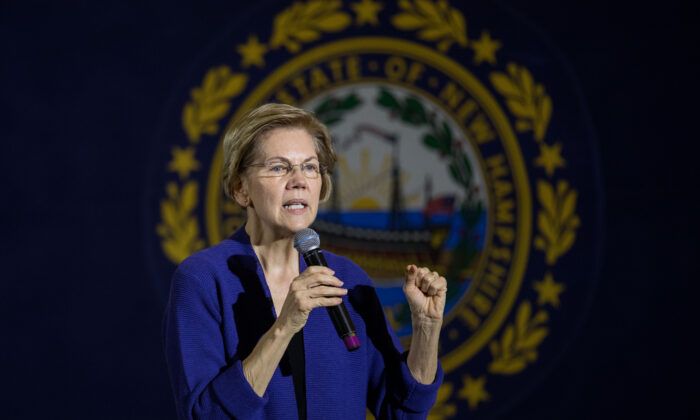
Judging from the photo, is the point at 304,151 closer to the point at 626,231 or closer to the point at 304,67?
the point at 304,67

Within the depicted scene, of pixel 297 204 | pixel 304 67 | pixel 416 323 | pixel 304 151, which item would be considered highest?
pixel 304 67

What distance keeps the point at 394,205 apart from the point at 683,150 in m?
1.45

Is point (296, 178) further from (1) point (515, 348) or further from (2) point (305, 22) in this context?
(1) point (515, 348)

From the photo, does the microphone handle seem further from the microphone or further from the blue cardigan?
the blue cardigan

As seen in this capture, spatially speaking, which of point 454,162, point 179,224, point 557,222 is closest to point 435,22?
point 454,162

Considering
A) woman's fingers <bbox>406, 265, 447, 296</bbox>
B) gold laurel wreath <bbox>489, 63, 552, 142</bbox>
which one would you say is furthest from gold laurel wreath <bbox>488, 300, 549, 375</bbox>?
woman's fingers <bbox>406, 265, 447, 296</bbox>

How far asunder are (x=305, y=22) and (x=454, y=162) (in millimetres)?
979

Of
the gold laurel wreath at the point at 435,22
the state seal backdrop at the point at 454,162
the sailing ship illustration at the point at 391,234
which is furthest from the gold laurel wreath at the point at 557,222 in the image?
the gold laurel wreath at the point at 435,22

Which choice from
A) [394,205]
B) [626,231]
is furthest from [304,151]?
[626,231]

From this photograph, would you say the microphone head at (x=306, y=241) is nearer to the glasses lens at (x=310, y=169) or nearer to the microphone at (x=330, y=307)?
the microphone at (x=330, y=307)

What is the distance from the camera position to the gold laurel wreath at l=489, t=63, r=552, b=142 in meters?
3.40

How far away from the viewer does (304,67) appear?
3.34m

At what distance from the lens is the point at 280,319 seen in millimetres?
1215

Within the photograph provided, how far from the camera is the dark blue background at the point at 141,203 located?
3148mm
